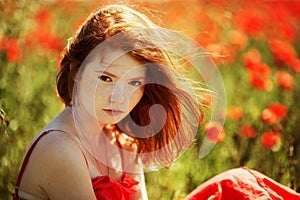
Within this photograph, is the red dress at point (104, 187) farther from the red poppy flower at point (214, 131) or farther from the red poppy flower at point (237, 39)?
the red poppy flower at point (237, 39)

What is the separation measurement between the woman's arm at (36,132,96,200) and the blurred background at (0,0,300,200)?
0.45 meters

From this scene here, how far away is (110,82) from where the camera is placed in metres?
2.13

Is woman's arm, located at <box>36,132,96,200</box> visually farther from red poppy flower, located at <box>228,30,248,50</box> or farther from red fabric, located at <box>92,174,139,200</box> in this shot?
red poppy flower, located at <box>228,30,248,50</box>

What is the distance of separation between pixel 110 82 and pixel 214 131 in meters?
0.89

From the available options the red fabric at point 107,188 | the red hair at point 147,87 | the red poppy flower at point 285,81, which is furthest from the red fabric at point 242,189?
the red poppy flower at point 285,81

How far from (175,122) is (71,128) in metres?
0.37

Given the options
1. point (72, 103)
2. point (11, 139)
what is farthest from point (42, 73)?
point (72, 103)

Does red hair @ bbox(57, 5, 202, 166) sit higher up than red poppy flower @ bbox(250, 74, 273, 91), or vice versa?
red hair @ bbox(57, 5, 202, 166)

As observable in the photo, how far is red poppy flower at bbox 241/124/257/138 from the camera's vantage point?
301 cm

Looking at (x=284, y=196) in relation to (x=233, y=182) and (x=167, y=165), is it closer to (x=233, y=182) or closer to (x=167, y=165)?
(x=233, y=182)

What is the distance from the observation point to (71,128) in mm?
2201

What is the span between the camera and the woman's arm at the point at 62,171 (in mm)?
2105

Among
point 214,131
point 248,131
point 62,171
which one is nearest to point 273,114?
point 248,131

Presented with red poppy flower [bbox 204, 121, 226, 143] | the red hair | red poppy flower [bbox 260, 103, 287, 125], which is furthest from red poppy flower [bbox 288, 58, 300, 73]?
the red hair
